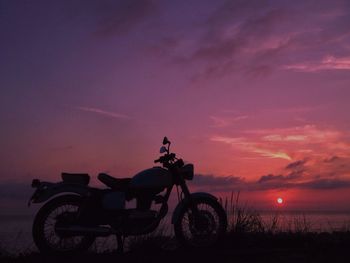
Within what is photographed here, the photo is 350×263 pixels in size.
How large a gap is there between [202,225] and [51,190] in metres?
2.79

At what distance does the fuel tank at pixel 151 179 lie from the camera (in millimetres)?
8703

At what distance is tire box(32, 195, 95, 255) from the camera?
813cm

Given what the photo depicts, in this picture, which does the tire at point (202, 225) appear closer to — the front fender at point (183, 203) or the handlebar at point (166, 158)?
the front fender at point (183, 203)

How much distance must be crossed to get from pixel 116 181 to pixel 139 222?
2.70 feet

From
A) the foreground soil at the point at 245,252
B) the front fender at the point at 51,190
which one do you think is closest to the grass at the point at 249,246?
the foreground soil at the point at 245,252

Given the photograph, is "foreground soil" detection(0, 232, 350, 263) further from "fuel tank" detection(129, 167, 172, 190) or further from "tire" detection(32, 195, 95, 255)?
"fuel tank" detection(129, 167, 172, 190)

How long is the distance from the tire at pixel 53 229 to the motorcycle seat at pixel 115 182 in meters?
0.53

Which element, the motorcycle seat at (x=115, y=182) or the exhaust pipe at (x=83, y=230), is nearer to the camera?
the exhaust pipe at (x=83, y=230)

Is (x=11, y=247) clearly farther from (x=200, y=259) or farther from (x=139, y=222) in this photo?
(x=200, y=259)

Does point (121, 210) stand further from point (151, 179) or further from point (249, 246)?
point (249, 246)

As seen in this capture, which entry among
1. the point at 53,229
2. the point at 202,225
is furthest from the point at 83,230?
the point at 202,225

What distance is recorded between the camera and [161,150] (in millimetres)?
9148

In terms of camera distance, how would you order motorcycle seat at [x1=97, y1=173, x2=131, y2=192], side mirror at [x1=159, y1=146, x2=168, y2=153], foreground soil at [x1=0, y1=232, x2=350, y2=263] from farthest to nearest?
side mirror at [x1=159, y1=146, x2=168, y2=153]
motorcycle seat at [x1=97, y1=173, x2=131, y2=192]
foreground soil at [x1=0, y1=232, x2=350, y2=263]

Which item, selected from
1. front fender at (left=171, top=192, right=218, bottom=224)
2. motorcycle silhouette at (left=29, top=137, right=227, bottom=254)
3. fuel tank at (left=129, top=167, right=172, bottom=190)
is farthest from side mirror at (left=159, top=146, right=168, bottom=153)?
front fender at (left=171, top=192, right=218, bottom=224)
